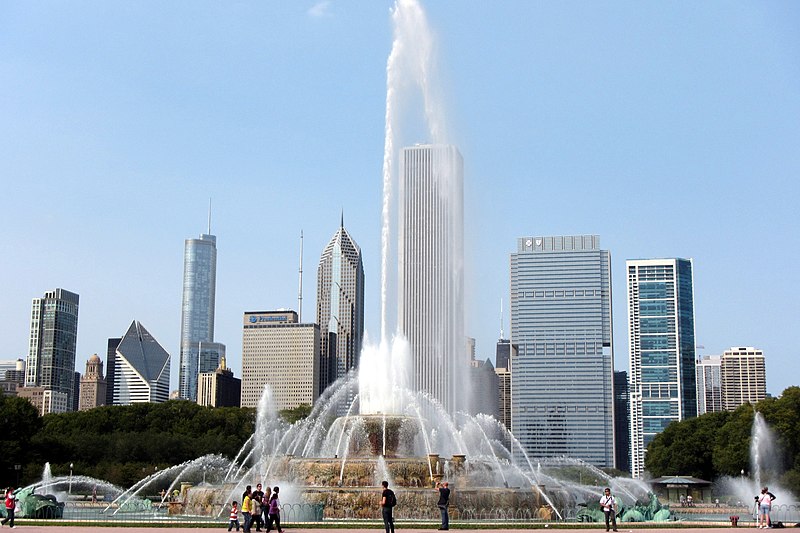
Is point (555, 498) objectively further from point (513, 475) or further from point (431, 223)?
→ point (431, 223)

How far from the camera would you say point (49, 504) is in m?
35.6

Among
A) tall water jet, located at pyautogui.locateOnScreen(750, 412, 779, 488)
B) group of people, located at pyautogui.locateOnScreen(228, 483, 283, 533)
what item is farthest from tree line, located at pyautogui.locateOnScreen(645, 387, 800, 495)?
group of people, located at pyautogui.locateOnScreen(228, 483, 283, 533)

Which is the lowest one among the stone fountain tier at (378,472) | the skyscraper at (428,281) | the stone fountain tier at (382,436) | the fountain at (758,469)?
the fountain at (758,469)

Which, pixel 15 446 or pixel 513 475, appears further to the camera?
pixel 15 446

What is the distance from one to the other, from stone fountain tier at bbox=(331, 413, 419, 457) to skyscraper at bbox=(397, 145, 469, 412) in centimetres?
10835

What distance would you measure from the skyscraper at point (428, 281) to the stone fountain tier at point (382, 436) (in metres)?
108

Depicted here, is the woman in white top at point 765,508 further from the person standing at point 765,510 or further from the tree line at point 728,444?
the tree line at point 728,444

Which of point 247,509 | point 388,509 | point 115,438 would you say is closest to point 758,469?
point 115,438

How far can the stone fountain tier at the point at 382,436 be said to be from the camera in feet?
136

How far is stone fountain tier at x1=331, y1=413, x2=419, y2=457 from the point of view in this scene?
41.3 m

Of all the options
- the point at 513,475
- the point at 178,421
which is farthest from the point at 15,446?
the point at 513,475

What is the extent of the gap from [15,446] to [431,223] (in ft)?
357

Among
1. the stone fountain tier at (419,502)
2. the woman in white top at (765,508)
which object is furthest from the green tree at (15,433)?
the woman in white top at (765,508)

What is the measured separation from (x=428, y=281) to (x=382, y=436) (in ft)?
433
